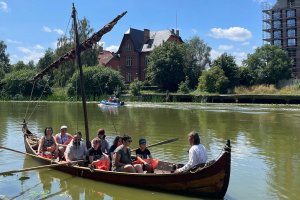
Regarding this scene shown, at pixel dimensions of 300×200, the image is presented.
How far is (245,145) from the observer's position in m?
19.5

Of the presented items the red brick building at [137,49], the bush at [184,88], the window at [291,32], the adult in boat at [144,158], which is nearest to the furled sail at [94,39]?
the adult in boat at [144,158]

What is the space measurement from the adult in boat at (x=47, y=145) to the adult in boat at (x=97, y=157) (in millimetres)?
2246

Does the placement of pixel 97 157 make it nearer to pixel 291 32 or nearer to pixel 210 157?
pixel 210 157

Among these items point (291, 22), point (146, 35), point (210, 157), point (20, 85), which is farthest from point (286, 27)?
point (210, 157)

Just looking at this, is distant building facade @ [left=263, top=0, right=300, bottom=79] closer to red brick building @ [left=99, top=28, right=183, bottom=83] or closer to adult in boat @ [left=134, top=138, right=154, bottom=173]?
red brick building @ [left=99, top=28, right=183, bottom=83]

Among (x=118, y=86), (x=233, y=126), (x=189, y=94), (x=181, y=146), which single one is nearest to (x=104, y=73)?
(x=118, y=86)

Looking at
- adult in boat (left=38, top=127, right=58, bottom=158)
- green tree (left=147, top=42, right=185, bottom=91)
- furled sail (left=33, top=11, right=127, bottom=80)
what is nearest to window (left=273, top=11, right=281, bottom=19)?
green tree (left=147, top=42, right=185, bottom=91)

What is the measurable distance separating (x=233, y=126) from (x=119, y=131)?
8.17 metres

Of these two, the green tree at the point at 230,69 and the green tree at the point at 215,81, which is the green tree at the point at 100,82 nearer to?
the green tree at the point at 215,81

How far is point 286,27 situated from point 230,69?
43.7 meters

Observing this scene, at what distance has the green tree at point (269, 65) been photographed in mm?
65188

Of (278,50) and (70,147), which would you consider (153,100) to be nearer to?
(278,50)

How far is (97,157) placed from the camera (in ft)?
41.5

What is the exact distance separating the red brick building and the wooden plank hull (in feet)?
235
